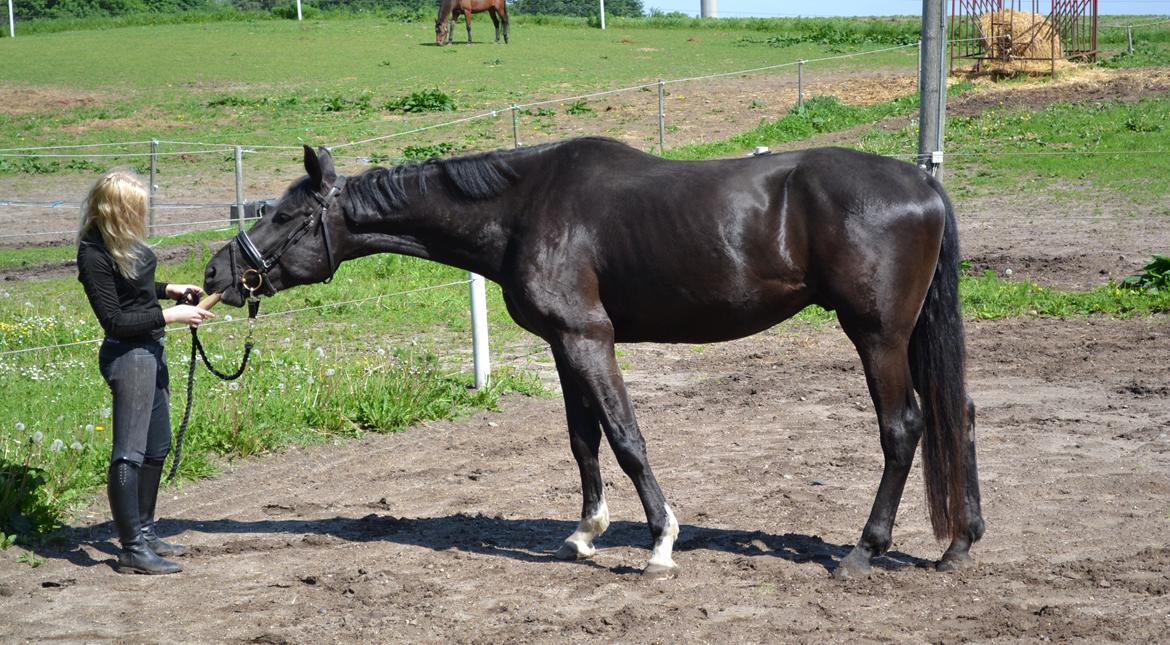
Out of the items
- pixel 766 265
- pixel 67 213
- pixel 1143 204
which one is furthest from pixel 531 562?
pixel 67 213

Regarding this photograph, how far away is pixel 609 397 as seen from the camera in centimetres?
549

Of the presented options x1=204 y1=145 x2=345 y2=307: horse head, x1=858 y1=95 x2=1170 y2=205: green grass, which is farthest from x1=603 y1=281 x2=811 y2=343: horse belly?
x1=858 y1=95 x2=1170 y2=205: green grass

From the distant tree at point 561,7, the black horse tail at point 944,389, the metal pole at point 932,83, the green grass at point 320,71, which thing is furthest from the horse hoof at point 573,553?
the distant tree at point 561,7

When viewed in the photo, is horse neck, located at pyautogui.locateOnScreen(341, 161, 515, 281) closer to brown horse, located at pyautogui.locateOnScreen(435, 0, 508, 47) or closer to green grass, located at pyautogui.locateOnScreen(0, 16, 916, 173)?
green grass, located at pyautogui.locateOnScreen(0, 16, 916, 173)

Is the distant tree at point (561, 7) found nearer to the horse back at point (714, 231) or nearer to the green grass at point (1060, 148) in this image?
the green grass at point (1060, 148)

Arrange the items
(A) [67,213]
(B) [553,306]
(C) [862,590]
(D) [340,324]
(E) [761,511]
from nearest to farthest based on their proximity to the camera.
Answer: (C) [862,590], (B) [553,306], (E) [761,511], (D) [340,324], (A) [67,213]

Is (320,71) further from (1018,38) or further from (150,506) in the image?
(150,506)

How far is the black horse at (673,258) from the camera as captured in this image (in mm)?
5281

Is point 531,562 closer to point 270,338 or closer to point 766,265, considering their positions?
point 766,265

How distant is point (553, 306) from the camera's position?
216 inches

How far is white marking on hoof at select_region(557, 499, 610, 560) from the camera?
577 centimetres

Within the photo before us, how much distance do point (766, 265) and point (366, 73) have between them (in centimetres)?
2938

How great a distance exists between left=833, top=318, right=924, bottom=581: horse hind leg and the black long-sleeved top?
3.22 metres

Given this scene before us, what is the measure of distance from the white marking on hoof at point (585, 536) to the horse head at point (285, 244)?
178 cm
